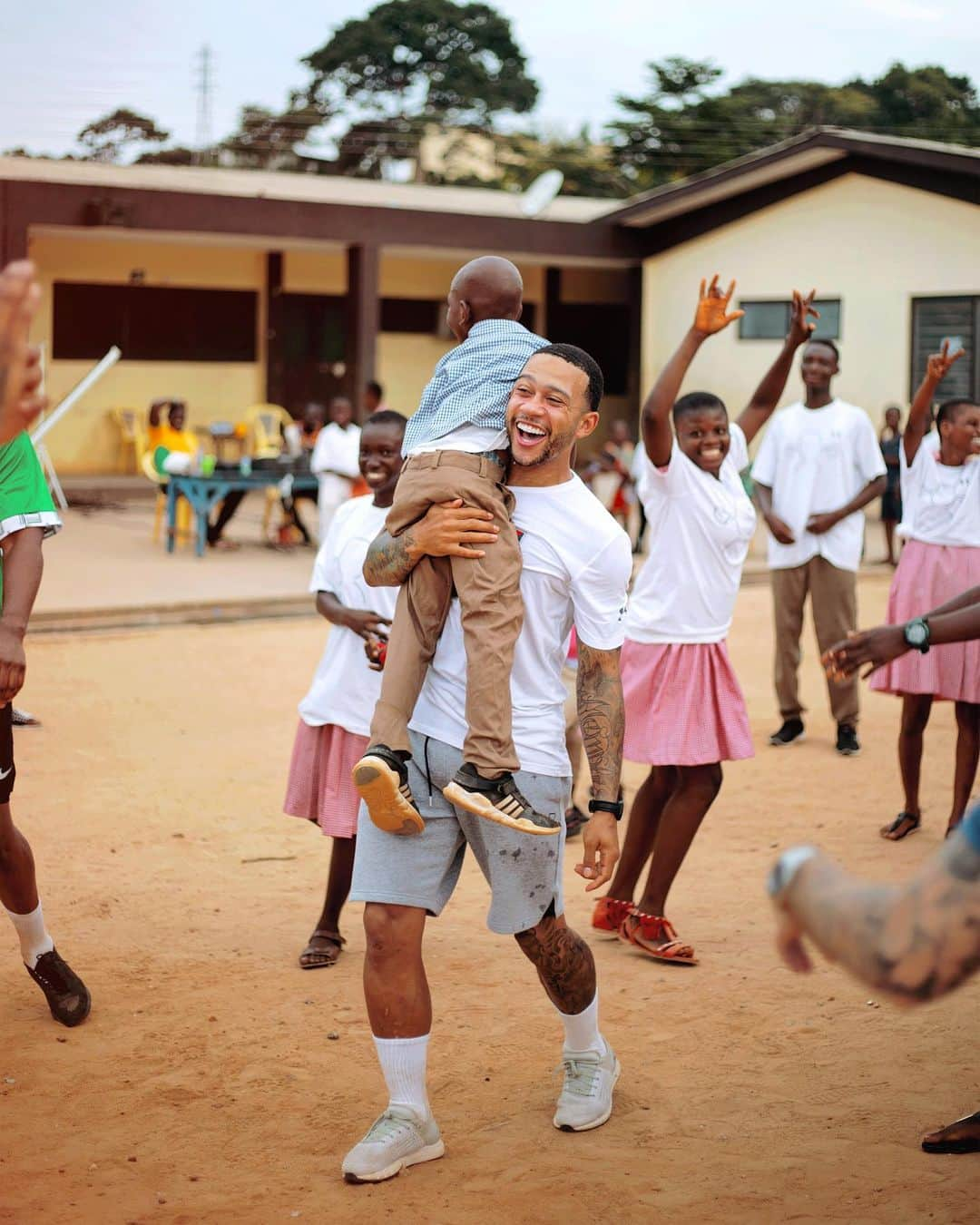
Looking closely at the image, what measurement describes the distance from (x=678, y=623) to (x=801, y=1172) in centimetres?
205

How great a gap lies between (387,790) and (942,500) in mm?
4143

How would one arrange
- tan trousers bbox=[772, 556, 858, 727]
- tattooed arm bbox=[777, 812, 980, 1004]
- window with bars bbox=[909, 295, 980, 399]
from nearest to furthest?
tattooed arm bbox=[777, 812, 980, 1004] → tan trousers bbox=[772, 556, 858, 727] → window with bars bbox=[909, 295, 980, 399]

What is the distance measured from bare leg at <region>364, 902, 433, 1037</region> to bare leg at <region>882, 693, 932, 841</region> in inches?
138

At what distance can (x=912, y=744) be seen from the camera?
654cm

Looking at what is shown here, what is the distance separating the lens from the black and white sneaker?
10.8 ft

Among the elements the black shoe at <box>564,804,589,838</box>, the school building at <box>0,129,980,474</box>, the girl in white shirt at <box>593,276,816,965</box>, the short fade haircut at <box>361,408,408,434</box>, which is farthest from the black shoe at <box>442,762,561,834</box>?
the school building at <box>0,129,980,474</box>

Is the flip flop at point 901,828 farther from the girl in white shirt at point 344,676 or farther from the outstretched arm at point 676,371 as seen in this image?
the girl in white shirt at point 344,676

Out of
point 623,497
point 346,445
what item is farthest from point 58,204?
point 623,497

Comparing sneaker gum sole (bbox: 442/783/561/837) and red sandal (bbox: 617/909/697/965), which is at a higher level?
sneaker gum sole (bbox: 442/783/561/837)

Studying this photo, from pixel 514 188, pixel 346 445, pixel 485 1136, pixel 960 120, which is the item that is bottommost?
pixel 485 1136

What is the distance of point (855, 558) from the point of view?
8.18 meters

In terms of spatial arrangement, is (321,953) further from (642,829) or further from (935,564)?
(935,564)

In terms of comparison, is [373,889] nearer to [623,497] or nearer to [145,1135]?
[145,1135]

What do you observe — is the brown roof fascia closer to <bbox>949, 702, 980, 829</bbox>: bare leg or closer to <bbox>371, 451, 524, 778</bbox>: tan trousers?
<bbox>949, 702, 980, 829</bbox>: bare leg
